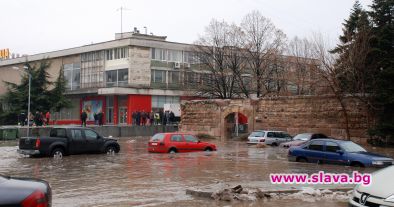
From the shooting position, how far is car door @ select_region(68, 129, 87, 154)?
25070 millimetres

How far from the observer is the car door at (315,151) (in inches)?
850

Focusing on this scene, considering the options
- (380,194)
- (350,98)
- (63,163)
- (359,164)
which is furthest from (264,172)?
(350,98)

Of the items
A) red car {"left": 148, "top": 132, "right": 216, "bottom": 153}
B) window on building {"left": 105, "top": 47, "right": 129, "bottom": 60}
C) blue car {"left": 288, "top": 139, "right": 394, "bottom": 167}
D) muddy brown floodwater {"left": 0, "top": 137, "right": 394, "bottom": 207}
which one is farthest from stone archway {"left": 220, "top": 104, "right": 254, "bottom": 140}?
window on building {"left": 105, "top": 47, "right": 129, "bottom": 60}

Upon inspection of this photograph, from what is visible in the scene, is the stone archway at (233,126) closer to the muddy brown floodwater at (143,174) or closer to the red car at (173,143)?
the red car at (173,143)

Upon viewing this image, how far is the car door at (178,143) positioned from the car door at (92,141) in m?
3.94

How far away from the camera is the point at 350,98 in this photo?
3412 centimetres

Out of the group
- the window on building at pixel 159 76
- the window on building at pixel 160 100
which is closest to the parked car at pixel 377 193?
the window on building at pixel 160 100

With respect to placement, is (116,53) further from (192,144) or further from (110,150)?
(110,150)

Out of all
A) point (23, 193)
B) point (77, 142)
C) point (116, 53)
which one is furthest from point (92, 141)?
point (116, 53)

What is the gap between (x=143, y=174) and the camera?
57.8ft

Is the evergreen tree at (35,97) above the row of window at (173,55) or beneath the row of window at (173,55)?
beneath

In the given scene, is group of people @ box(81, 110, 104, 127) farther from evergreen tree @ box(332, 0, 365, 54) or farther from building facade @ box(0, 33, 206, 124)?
evergreen tree @ box(332, 0, 365, 54)

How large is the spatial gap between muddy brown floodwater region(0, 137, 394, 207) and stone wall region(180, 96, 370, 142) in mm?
13223

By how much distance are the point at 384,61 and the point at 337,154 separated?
45.2ft
